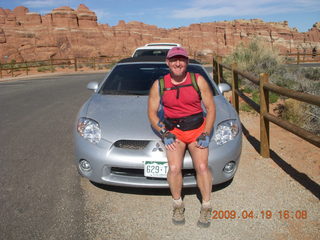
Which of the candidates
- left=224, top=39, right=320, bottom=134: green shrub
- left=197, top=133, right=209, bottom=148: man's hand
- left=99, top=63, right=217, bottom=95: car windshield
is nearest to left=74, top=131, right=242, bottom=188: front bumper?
left=197, top=133, right=209, bottom=148: man's hand

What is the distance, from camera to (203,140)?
117 inches

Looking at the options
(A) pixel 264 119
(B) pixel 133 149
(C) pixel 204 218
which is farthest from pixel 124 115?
(A) pixel 264 119

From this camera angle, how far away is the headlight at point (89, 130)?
141 inches

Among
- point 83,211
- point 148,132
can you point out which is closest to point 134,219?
point 83,211

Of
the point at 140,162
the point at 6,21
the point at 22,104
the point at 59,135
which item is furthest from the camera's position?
the point at 6,21

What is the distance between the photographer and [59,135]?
20.8ft

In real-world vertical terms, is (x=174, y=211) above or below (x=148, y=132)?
below

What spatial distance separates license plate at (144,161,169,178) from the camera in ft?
10.8

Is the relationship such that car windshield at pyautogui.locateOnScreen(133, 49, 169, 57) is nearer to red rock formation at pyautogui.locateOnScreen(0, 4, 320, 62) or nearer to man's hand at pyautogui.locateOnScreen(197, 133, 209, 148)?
man's hand at pyautogui.locateOnScreen(197, 133, 209, 148)

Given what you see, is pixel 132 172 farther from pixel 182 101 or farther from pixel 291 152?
pixel 291 152

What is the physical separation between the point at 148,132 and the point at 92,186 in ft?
3.61

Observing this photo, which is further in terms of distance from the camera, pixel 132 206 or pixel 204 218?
pixel 132 206

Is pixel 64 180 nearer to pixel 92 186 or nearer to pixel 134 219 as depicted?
pixel 92 186

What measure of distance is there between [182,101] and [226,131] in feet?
2.77
